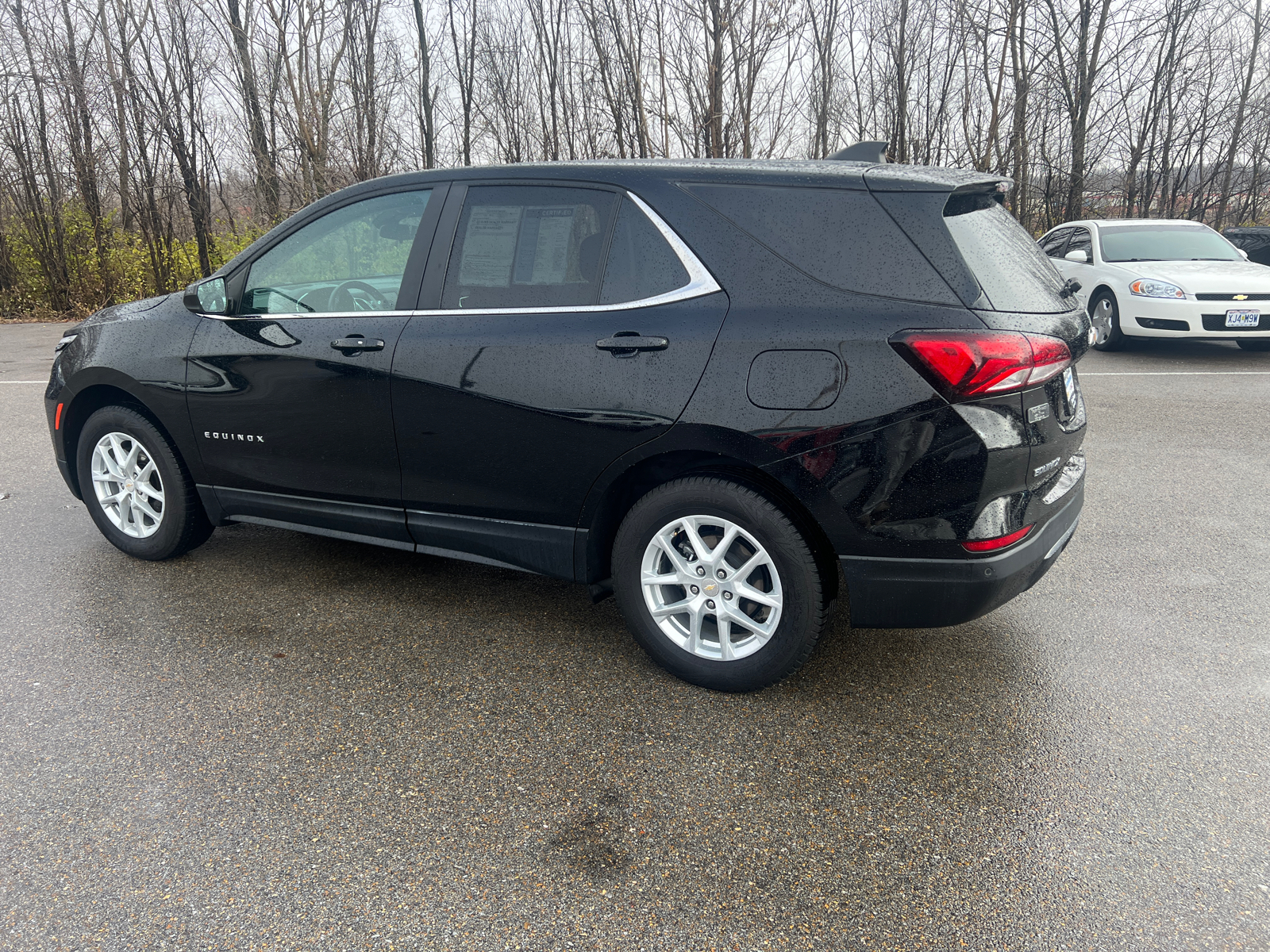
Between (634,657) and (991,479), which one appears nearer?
(991,479)

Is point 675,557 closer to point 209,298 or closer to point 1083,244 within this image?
point 209,298

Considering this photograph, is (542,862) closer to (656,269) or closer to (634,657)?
(634,657)

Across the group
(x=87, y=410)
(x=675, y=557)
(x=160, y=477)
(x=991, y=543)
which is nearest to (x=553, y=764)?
(x=675, y=557)

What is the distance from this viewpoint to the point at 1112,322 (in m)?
11.3

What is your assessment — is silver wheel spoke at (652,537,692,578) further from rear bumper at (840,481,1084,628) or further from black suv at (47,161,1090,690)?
rear bumper at (840,481,1084,628)

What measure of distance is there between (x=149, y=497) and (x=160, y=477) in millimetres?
172

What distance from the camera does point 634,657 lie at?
3.55 meters

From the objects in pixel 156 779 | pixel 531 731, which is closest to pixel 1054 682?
pixel 531 731

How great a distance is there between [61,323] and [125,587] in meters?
14.5

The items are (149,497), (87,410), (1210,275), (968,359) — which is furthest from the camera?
(1210,275)

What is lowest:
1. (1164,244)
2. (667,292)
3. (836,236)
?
(667,292)

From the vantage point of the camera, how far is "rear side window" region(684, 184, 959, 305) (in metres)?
2.89

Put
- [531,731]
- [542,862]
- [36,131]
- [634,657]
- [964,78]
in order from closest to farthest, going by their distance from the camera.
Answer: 1. [542,862]
2. [531,731]
3. [634,657]
4. [36,131]
5. [964,78]

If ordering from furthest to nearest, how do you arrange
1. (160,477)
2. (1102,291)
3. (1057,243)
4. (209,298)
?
(1057,243), (1102,291), (160,477), (209,298)
